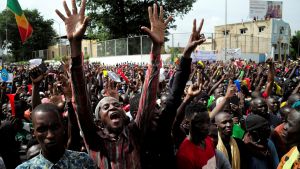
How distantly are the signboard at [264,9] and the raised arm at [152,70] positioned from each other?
55881 mm

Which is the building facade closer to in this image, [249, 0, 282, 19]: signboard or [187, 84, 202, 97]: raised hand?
[249, 0, 282, 19]: signboard

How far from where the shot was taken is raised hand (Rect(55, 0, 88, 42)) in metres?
2.16

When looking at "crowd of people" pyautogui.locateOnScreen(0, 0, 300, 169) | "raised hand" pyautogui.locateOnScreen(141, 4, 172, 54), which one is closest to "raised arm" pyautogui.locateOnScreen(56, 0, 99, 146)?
"crowd of people" pyautogui.locateOnScreen(0, 0, 300, 169)

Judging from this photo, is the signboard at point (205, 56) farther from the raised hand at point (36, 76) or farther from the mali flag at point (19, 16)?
the raised hand at point (36, 76)

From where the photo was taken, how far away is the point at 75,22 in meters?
2.21

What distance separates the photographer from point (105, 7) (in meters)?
37.7

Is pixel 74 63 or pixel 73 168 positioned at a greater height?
pixel 74 63

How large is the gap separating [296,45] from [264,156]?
212 feet

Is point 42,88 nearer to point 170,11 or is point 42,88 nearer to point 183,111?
point 183,111

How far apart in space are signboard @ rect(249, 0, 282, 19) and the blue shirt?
56.6m

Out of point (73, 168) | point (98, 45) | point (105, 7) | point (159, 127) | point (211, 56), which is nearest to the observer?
point (73, 168)

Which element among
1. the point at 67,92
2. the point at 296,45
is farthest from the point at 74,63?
the point at 296,45

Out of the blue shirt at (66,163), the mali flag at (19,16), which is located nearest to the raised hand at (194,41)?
the blue shirt at (66,163)

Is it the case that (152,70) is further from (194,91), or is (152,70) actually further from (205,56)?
(205,56)
